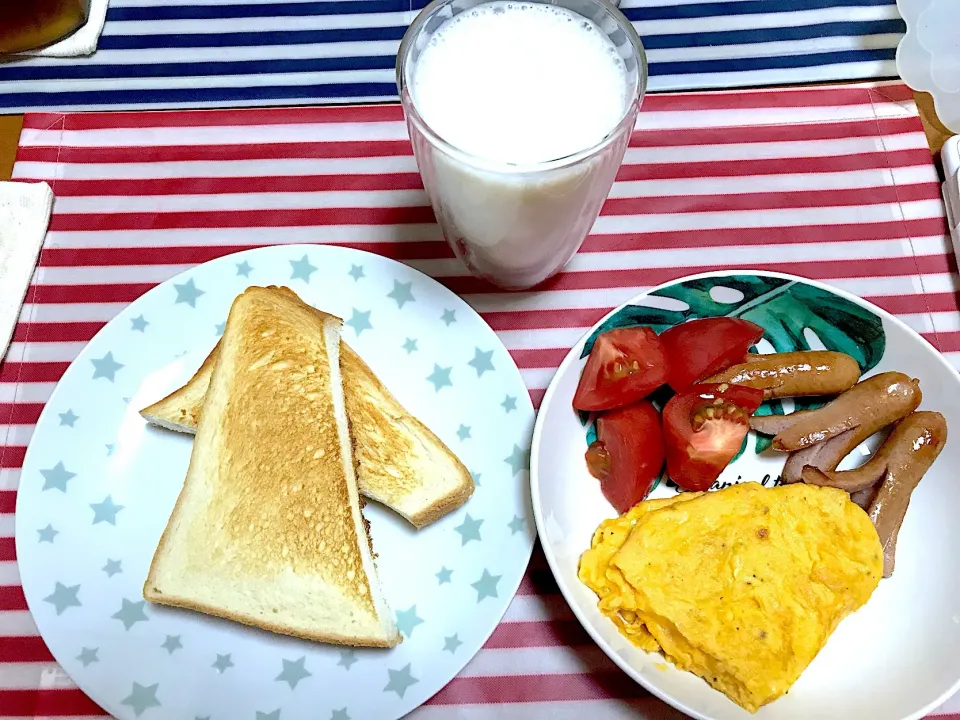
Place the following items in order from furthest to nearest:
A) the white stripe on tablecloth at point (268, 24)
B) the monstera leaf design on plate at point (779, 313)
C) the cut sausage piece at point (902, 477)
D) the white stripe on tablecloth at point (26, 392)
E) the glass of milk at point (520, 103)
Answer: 1. the white stripe on tablecloth at point (268, 24)
2. the white stripe on tablecloth at point (26, 392)
3. the monstera leaf design on plate at point (779, 313)
4. the cut sausage piece at point (902, 477)
5. the glass of milk at point (520, 103)

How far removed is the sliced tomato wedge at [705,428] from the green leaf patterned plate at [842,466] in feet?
0.28

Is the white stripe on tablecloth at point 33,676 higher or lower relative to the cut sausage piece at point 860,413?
lower

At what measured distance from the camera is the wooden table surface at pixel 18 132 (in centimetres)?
173

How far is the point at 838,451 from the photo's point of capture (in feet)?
4.39

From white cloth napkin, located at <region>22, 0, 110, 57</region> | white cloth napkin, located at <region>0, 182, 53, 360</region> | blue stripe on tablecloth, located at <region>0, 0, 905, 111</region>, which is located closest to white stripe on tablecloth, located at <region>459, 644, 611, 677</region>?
white cloth napkin, located at <region>0, 182, 53, 360</region>

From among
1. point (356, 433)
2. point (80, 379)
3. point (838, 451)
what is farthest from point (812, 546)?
point (80, 379)

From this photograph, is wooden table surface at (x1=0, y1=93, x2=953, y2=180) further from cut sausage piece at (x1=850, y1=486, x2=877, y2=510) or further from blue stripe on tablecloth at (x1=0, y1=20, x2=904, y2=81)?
cut sausage piece at (x1=850, y1=486, x2=877, y2=510)

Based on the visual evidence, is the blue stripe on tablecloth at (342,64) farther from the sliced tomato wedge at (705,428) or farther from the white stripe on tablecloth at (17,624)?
the white stripe on tablecloth at (17,624)

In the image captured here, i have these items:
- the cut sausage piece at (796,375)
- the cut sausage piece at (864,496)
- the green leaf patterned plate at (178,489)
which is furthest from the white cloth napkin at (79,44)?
the cut sausage piece at (864,496)

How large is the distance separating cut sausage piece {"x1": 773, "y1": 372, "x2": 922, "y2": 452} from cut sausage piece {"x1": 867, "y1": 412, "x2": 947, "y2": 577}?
0.04 m

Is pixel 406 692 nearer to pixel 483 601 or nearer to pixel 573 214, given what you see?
pixel 483 601

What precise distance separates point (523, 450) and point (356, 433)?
30cm

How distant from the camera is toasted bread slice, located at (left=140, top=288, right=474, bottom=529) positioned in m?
1.33

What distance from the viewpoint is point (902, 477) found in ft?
4.27
